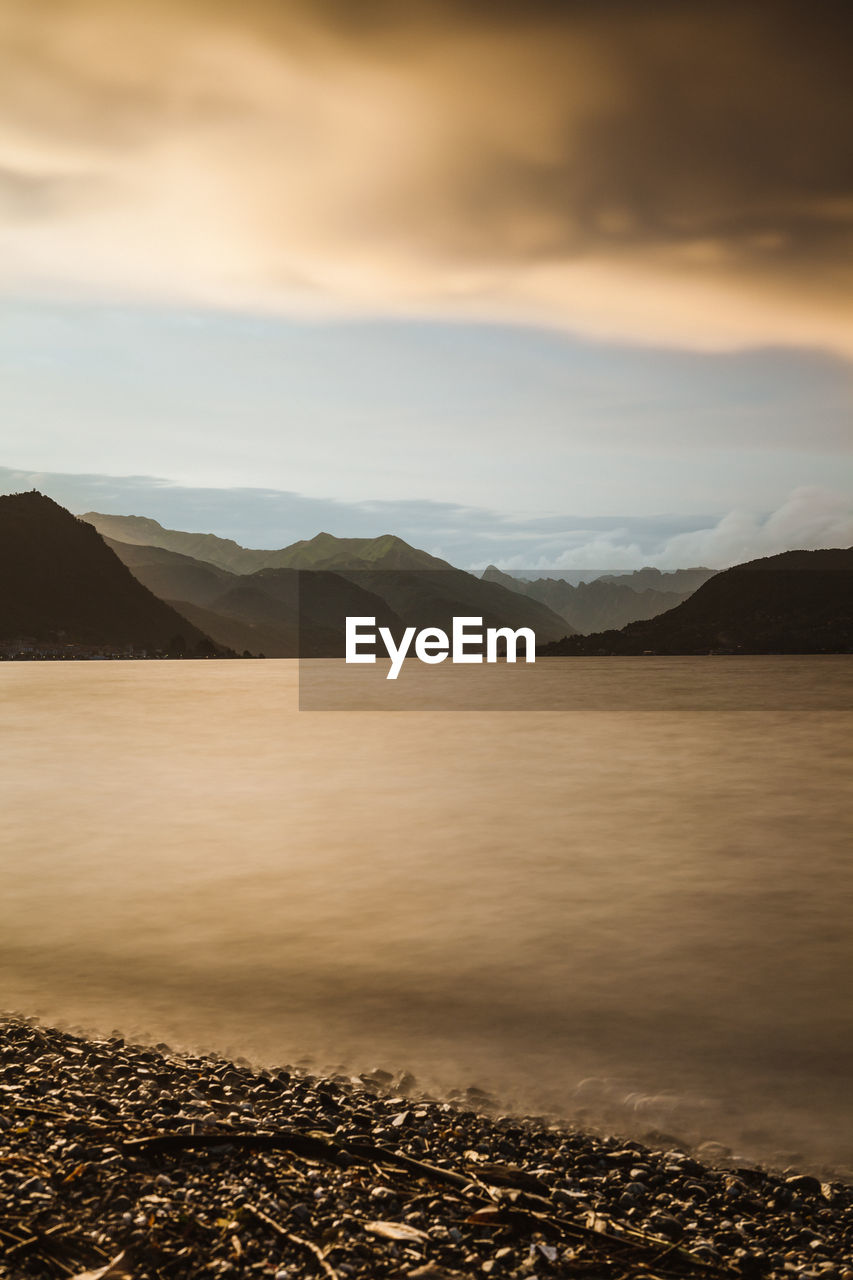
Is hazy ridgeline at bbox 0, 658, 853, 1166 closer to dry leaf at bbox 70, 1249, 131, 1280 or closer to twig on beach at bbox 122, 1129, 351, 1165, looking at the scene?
twig on beach at bbox 122, 1129, 351, 1165

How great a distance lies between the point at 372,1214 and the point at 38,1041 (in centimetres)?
355

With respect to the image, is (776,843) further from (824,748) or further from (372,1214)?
(824,748)

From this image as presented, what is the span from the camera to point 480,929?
36.7ft

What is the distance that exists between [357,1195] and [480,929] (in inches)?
265

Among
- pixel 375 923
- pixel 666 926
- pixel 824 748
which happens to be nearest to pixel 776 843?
pixel 666 926

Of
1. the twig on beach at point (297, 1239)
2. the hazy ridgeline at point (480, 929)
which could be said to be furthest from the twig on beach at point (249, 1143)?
the hazy ridgeline at point (480, 929)

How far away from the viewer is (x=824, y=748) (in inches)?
1449

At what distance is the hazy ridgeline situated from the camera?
6918mm

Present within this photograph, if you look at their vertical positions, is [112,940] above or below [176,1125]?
below

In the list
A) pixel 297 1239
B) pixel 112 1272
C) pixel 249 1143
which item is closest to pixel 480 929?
pixel 249 1143

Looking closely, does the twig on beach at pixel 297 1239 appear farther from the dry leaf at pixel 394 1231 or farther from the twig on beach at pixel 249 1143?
the twig on beach at pixel 249 1143

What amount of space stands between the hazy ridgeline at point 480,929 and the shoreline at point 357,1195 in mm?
833

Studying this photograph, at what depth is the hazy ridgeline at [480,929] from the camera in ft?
22.7

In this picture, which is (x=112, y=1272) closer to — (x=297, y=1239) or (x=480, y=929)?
(x=297, y=1239)
